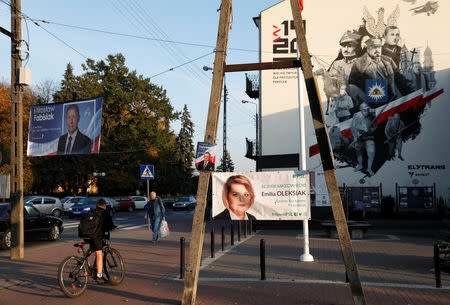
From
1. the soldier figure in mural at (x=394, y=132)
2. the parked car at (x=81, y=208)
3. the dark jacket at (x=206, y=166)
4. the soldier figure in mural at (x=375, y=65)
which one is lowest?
the parked car at (x=81, y=208)

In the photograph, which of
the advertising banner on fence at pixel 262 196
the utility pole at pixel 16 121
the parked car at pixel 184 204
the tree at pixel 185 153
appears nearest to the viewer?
the advertising banner on fence at pixel 262 196

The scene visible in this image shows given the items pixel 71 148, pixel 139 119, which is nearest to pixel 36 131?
pixel 71 148

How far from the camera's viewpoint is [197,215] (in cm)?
667

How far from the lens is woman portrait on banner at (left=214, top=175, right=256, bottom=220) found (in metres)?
7.54

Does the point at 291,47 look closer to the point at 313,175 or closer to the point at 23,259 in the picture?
the point at 313,175

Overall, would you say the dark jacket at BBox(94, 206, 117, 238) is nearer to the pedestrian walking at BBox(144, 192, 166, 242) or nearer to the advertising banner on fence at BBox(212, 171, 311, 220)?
the advertising banner on fence at BBox(212, 171, 311, 220)

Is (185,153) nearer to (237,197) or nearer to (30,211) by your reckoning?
(30,211)

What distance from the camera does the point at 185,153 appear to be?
287 ft

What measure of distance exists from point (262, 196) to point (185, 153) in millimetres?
80417

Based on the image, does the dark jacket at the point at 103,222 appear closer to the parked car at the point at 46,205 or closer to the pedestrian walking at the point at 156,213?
the pedestrian walking at the point at 156,213

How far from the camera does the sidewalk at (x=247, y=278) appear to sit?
713 cm

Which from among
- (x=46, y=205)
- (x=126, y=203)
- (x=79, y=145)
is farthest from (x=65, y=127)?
(x=126, y=203)

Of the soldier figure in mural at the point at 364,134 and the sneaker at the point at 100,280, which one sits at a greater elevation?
the soldier figure in mural at the point at 364,134

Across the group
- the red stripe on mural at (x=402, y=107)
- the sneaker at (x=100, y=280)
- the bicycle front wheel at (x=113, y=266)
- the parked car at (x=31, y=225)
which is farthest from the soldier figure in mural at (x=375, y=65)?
the sneaker at (x=100, y=280)
